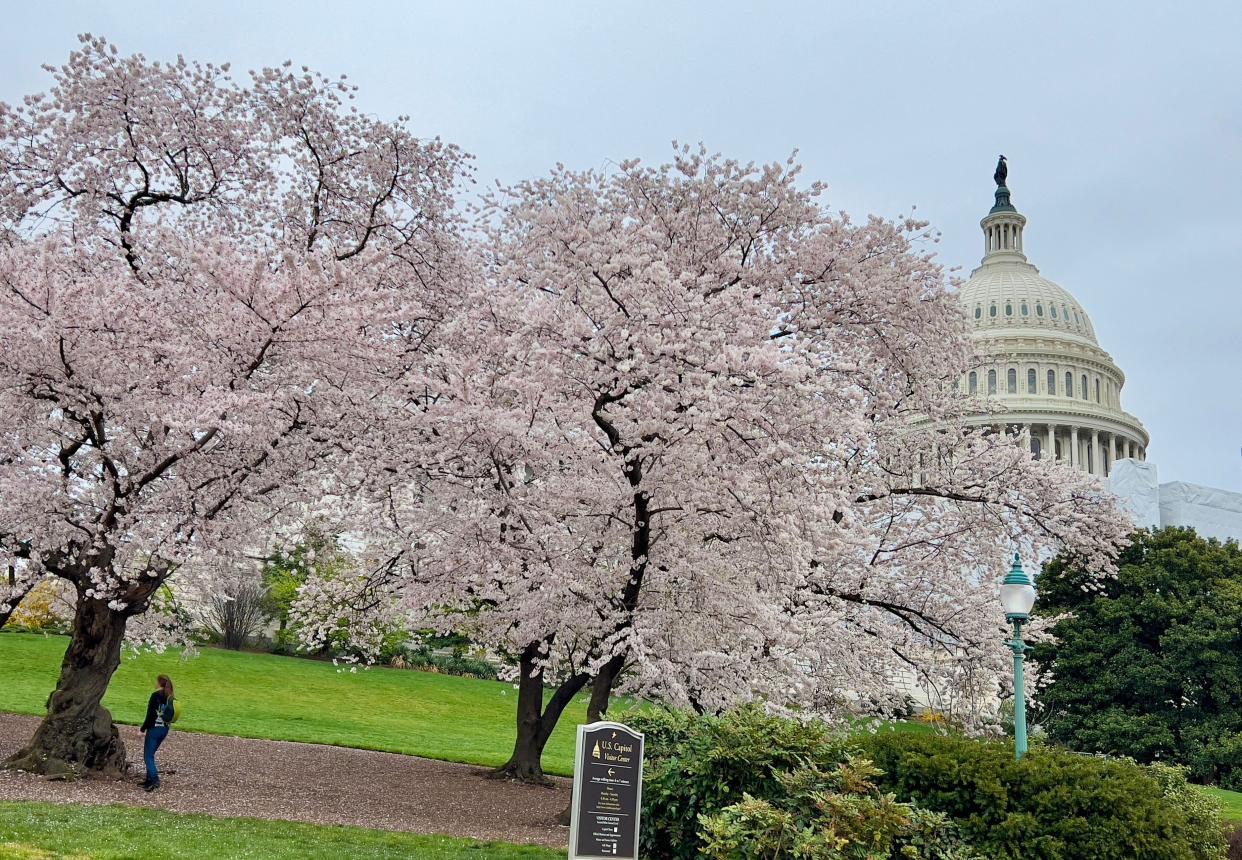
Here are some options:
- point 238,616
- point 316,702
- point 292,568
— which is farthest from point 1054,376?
point 292,568

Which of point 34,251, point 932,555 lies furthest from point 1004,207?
point 34,251

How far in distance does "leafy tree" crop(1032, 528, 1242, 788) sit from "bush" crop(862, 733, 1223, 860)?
3100cm

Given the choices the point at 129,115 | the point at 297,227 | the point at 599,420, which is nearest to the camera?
the point at 599,420

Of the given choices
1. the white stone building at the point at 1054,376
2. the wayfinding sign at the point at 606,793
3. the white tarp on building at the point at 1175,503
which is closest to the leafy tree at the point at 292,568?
the wayfinding sign at the point at 606,793

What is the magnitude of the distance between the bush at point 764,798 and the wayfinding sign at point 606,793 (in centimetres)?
64

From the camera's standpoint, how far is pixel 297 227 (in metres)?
18.4

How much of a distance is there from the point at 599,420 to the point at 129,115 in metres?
9.48

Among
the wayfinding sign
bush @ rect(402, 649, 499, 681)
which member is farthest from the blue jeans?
bush @ rect(402, 649, 499, 681)

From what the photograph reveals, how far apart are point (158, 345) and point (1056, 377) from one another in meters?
103

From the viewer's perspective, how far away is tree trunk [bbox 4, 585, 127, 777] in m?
14.9

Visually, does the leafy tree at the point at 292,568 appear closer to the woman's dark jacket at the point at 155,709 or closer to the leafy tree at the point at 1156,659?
the woman's dark jacket at the point at 155,709

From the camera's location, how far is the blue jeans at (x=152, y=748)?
14703 millimetres

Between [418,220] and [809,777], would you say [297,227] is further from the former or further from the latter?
[809,777]

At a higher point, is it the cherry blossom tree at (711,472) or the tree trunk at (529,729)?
the cherry blossom tree at (711,472)
